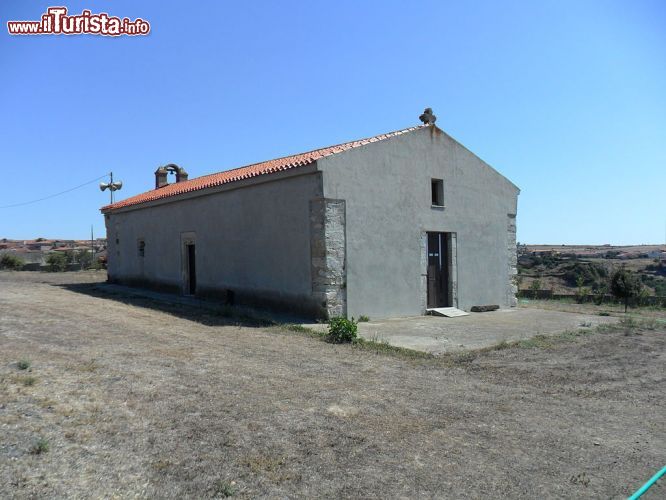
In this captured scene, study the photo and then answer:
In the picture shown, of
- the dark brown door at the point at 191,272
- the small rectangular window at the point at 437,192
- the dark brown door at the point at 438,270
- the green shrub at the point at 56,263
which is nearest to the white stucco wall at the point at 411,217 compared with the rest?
the small rectangular window at the point at 437,192

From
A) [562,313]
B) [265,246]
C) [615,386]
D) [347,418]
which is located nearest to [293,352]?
[347,418]

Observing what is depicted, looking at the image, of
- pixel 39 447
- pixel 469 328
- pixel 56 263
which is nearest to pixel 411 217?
pixel 469 328

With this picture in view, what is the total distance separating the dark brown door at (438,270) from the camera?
46.1 ft

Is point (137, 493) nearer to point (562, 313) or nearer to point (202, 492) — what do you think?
point (202, 492)

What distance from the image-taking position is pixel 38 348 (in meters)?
7.14

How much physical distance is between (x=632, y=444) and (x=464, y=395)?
6.01 feet

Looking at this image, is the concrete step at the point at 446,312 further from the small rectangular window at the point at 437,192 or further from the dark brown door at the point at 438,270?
the small rectangular window at the point at 437,192

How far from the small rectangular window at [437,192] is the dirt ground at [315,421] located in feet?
21.2

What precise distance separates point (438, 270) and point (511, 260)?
3391 mm

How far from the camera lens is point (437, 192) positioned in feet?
47.1

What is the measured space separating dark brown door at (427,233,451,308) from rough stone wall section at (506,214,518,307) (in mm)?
2867

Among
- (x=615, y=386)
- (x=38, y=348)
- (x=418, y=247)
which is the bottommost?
(x=615, y=386)

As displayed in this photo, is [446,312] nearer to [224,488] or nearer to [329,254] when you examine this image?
[329,254]

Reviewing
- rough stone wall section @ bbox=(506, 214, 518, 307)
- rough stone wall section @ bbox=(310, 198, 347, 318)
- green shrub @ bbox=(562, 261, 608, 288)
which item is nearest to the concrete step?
rough stone wall section @ bbox=(506, 214, 518, 307)
